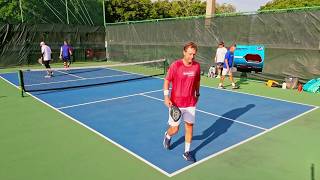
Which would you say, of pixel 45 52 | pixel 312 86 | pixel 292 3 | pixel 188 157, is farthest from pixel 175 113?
pixel 292 3

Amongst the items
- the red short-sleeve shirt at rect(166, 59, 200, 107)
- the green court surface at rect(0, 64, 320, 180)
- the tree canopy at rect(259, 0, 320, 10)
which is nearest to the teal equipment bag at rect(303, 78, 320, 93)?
the green court surface at rect(0, 64, 320, 180)

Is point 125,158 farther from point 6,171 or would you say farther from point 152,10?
point 152,10

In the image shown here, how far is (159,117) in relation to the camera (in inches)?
313

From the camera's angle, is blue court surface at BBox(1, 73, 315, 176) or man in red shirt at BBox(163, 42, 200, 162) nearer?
man in red shirt at BBox(163, 42, 200, 162)

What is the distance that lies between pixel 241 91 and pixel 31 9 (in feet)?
61.3

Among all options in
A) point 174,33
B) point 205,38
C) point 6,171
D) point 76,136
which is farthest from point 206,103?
point 174,33

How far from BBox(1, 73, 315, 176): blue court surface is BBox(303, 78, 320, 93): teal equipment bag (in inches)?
101

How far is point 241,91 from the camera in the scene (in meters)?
11.6

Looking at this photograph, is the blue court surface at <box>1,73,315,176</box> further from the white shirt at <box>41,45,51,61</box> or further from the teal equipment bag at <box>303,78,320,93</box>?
the white shirt at <box>41,45,51,61</box>

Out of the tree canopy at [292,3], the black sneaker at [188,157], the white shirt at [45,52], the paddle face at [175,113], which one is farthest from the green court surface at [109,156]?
the tree canopy at [292,3]

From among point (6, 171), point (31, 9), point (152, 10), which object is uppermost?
point (152, 10)

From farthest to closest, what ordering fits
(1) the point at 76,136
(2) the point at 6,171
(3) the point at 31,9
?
(3) the point at 31,9 → (1) the point at 76,136 → (2) the point at 6,171

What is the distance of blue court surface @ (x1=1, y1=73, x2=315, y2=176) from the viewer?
18.8ft

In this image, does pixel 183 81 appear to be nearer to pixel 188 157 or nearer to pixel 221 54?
pixel 188 157
